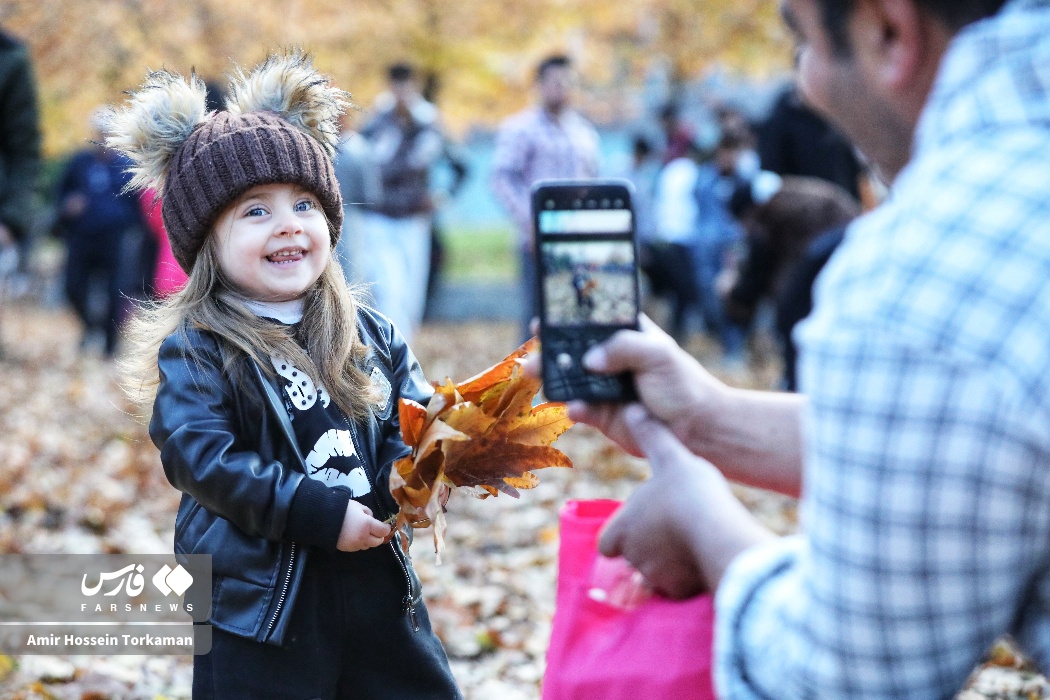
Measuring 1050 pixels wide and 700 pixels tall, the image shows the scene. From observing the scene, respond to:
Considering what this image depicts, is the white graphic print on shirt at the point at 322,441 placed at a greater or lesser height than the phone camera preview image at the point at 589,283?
lesser

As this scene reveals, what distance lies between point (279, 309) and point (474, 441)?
59 cm

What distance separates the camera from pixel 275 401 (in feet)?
7.92

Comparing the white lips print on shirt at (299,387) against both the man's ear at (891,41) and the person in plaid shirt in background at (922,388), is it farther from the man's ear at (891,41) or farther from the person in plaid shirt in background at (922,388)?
the man's ear at (891,41)

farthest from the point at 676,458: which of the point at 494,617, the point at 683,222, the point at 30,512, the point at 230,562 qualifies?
the point at 683,222

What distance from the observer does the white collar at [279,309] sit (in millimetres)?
2553

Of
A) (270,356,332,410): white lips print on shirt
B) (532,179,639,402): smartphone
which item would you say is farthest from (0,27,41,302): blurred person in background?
(532,179,639,402): smartphone

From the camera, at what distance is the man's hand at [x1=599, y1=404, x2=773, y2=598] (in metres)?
1.63

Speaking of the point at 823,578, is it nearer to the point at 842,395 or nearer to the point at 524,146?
the point at 842,395

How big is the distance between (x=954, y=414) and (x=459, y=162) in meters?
10.3

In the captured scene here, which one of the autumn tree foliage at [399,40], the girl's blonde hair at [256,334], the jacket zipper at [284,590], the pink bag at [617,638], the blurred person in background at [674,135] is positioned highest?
the autumn tree foliage at [399,40]

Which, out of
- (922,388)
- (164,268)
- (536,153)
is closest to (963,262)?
(922,388)

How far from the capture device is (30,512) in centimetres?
556

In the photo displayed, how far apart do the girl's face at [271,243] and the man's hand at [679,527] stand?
1078mm

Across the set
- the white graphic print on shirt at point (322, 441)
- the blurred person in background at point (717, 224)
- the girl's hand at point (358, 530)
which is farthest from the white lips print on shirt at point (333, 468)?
the blurred person in background at point (717, 224)
